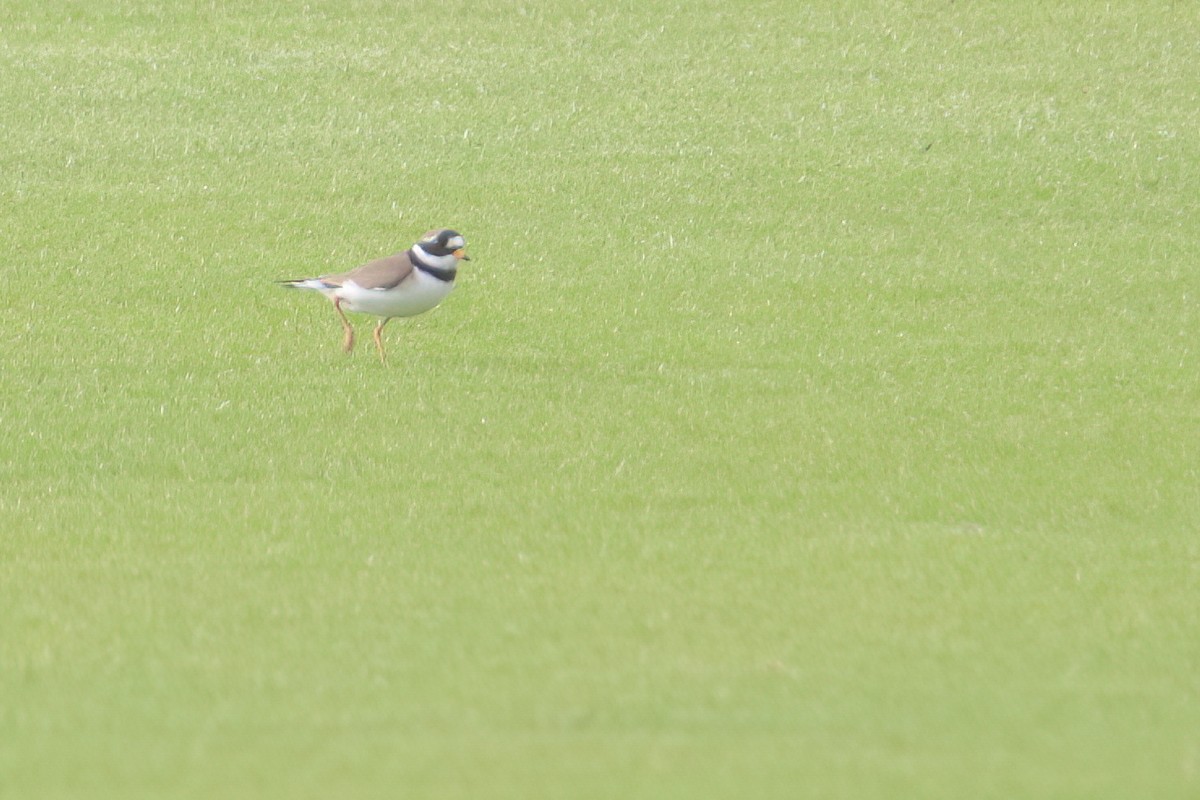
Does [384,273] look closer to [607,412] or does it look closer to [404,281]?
[404,281]

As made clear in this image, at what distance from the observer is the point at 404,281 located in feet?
50.3

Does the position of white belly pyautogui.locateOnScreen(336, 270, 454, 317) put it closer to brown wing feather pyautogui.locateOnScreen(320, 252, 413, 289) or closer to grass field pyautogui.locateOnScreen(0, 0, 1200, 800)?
brown wing feather pyautogui.locateOnScreen(320, 252, 413, 289)

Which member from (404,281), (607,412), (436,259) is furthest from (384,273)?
(607,412)

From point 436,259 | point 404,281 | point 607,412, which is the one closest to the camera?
point 607,412

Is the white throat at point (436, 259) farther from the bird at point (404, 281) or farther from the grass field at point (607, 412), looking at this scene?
the grass field at point (607, 412)

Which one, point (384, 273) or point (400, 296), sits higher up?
point (384, 273)

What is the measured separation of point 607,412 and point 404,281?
2323mm

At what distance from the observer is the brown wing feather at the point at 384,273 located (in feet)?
50.3

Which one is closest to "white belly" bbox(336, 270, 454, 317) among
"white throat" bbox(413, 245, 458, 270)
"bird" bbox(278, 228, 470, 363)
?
"bird" bbox(278, 228, 470, 363)

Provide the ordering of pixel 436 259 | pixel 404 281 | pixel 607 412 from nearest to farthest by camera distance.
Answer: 1. pixel 607 412
2. pixel 404 281
3. pixel 436 259

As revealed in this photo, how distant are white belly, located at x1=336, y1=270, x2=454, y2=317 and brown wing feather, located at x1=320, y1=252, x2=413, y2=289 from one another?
0.16ft

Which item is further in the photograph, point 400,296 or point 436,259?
point 436,259

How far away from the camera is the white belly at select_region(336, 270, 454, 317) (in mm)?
15359

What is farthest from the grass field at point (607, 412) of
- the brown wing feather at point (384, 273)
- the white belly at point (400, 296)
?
the brown wing feather at point (384, 273)
